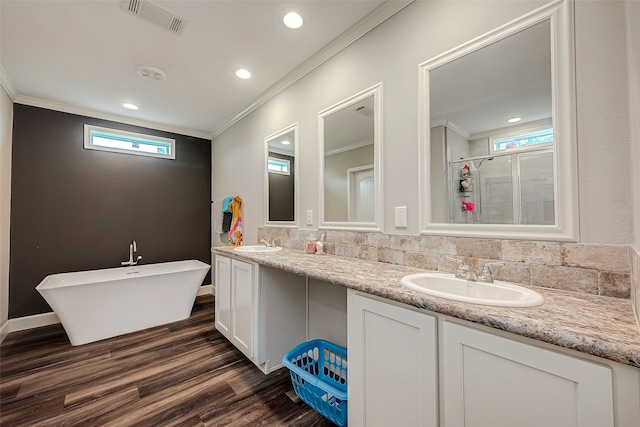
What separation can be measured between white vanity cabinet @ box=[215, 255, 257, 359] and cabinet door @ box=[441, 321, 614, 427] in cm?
143

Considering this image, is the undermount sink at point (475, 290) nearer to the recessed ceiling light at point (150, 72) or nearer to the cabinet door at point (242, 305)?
the cabinet door at point (242, 305)

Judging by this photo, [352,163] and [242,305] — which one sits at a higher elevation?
[352,163]

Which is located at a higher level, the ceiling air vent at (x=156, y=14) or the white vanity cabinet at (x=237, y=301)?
the ceiling air vent at (x=156, y=14)

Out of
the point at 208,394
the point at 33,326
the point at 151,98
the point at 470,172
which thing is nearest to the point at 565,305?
the point at 470,172

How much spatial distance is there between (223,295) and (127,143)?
2.69 m

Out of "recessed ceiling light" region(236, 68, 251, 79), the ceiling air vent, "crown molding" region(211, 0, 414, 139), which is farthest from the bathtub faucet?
the ceiling air vent

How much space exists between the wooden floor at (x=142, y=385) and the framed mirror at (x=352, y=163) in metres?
1.29

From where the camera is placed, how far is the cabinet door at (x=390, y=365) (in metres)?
0.94

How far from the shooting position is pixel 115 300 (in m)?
2.65

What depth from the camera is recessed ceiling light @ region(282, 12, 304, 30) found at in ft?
5.80

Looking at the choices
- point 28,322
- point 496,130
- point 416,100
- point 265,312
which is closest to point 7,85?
point 28,322

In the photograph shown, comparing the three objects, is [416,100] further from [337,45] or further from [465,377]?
[465,377]

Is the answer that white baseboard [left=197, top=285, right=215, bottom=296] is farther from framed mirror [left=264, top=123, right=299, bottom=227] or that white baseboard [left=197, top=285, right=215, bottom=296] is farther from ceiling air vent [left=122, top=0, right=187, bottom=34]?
ceiling air vent [left=122, top=0, right=187, bottom=34]

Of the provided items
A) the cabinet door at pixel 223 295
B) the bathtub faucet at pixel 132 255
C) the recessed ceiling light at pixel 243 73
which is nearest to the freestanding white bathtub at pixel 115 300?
the bathtub faucet at pixel 132 255
